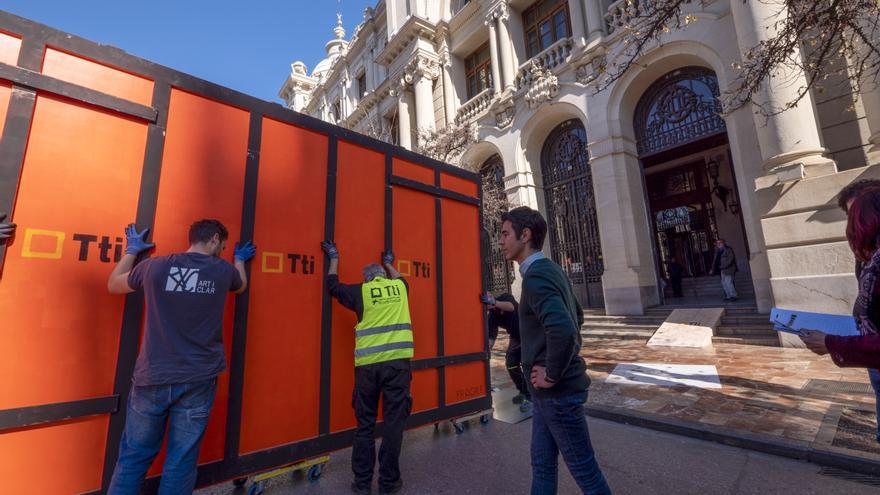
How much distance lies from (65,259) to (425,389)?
10.1 feet

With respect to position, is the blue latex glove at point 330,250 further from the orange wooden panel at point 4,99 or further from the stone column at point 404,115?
the stone column at point 404,115

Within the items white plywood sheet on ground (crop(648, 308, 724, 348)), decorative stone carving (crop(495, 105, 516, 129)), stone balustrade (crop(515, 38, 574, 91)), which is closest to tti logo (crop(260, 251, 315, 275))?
white plywood sheet on ground (crop(648, 308, 724, 348))

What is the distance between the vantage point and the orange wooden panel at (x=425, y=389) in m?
4.04

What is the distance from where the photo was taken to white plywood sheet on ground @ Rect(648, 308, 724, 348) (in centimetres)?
803

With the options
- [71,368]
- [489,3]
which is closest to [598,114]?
[489,3]

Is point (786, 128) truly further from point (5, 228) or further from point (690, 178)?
point (5, 228)

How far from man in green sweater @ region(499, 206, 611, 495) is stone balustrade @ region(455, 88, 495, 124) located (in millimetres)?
13982

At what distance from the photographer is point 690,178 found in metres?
16.2

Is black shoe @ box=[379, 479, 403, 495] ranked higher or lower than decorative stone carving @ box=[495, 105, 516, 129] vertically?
lower

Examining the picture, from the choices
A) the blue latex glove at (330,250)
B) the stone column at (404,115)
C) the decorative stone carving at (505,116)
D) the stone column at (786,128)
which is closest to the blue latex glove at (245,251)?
the blue latex glove at (330,250)

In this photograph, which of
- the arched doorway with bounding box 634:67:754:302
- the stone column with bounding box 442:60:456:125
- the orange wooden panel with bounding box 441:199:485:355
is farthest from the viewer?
the stone column with bounding box 442:60:456:125

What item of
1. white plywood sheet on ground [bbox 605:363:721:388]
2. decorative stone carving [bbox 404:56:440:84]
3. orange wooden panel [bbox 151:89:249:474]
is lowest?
white plywood sheet on ground [bbox 605:363:721:388]

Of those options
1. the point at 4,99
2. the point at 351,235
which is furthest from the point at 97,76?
the point at 351,235

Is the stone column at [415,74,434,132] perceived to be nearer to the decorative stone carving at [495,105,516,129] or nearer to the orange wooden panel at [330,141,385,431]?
the decorative stone carving at [495,105,516,129]
